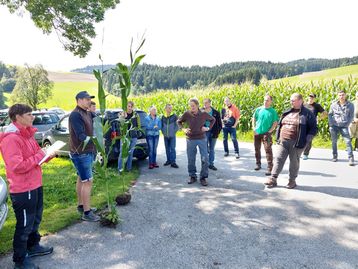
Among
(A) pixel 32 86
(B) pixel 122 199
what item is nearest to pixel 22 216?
(B) pixel 122 199

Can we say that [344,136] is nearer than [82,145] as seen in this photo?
No

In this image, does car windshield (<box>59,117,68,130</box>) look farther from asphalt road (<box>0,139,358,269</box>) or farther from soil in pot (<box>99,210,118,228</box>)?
soil in pot (<box>99,210,118,228</box>)

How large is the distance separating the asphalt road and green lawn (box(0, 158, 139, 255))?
296 mm

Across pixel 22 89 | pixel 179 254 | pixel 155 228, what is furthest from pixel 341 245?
pixel 22 89

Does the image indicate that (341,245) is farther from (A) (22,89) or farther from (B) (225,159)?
(A) (22,89)

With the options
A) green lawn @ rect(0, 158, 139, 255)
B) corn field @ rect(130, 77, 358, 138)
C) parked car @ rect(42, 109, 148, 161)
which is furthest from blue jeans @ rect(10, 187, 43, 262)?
corn field @ rect(130, 77, 358, 138)

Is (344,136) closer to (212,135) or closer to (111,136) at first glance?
(212,135)

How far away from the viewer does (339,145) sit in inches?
399

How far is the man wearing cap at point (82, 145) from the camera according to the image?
428 centimetres

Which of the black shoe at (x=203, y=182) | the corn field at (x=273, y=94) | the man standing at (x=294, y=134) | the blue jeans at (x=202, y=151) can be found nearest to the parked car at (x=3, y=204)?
the blue jeans at (x=202, y=151)

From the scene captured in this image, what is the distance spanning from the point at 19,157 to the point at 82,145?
1.35 metres

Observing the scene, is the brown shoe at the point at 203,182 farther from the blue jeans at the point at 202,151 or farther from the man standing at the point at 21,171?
the man standing at the point at 21,171

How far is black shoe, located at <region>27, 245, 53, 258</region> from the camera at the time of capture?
3549 millimetres

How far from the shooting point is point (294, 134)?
568 centimetres
